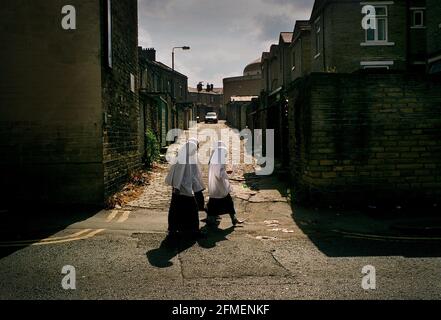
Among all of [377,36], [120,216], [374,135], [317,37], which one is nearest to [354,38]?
[377,36]

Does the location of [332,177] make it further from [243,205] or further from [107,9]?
[107,9]

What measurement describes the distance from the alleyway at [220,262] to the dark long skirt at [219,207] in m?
0.30

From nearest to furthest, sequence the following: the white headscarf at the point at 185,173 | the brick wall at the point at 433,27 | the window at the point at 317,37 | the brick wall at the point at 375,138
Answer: the white headscarf at the point at 185,173 < the brick wall at the point at 375,138 < the brick wall at the point at 433,27 < the window at the point at 317,37

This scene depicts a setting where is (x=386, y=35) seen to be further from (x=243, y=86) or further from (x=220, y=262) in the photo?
(x=243, y=86)

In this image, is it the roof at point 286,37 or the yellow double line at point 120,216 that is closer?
the yellow double line at point 120,216

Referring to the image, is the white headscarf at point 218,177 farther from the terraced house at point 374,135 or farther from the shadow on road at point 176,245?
the terraced house at point 374,135

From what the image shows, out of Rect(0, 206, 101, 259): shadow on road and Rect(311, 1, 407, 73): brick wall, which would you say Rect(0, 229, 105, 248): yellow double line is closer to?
Rect(0, 206, 101, 259): shadow on road

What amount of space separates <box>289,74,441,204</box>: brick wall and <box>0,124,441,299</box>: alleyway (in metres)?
1.22

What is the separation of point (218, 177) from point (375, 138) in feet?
12.4

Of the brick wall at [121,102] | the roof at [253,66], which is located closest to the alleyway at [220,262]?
the brick wall at [121,102]

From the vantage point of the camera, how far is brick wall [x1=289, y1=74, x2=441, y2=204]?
8547mm

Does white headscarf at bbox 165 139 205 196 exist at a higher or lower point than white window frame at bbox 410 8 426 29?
lower

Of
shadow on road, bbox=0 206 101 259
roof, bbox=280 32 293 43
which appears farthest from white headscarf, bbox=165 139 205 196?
roof, bbox=280 32 293 43

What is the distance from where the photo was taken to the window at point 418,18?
67.8 ft
